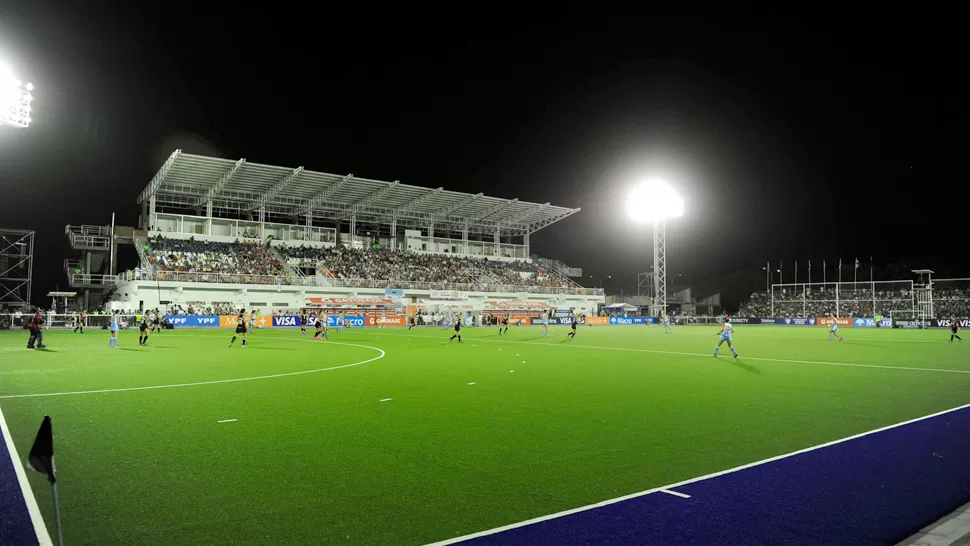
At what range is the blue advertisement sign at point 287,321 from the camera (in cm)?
4791

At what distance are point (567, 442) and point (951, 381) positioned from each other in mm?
12879

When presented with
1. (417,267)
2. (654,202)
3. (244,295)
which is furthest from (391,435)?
(417,267)

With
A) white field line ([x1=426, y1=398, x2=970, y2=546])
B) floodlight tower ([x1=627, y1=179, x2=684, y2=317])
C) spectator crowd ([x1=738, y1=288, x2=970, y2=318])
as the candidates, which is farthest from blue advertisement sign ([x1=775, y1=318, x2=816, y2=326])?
white field line ([x1=426, y1=398, x2=970, y2=546])

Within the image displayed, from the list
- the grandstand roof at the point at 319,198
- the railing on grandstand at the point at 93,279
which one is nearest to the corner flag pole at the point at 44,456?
the grandstand roof at the point at 319,198

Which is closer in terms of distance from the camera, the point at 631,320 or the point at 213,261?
the point at 213,261

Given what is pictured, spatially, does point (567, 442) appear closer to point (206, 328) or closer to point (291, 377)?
point (291, 377)

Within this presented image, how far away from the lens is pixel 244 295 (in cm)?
5325

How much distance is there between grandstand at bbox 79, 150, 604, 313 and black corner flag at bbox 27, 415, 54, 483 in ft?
168

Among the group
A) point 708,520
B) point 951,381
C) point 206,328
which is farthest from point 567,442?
point 206,328

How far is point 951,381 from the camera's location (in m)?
14.0

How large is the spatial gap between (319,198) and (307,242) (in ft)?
21.4

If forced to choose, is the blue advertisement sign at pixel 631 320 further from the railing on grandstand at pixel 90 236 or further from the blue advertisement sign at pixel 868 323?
the railing on grandstand at pixel 90 236

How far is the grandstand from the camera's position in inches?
2083

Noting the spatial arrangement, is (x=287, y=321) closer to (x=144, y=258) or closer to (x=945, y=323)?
(x=144, y=258)
